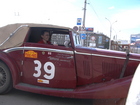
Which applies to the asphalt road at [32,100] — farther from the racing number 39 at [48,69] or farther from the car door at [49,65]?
the racing number 39 at [48,69]

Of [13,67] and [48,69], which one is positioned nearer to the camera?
[48,69]

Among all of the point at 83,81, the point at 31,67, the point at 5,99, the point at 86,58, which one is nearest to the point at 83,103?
the point at 83,81

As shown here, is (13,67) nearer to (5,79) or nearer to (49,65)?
(5,79)

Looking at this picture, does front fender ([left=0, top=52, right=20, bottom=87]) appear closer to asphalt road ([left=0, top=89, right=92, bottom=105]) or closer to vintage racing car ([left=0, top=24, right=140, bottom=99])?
vintage racing car ([left=0, top=24, right=140, bottom=99])

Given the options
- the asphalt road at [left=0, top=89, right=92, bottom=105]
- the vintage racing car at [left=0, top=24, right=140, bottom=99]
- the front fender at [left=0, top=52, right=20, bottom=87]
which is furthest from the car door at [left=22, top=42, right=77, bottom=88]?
the asphalt road at [left=0, top=89, right=92, bottom=105]

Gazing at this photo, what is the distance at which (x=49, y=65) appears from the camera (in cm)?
347

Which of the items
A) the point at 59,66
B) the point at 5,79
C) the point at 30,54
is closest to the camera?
the point at 59,66

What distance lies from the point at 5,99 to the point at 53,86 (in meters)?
1.28

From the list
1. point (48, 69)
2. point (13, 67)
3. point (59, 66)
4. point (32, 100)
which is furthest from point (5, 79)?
point (59, 66)

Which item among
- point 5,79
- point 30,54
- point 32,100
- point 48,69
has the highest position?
point 30,54

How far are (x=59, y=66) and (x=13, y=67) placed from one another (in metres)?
1.18

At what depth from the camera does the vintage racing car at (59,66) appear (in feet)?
10.8

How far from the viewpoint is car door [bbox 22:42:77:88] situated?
340cm

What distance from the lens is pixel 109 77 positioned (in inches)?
135
